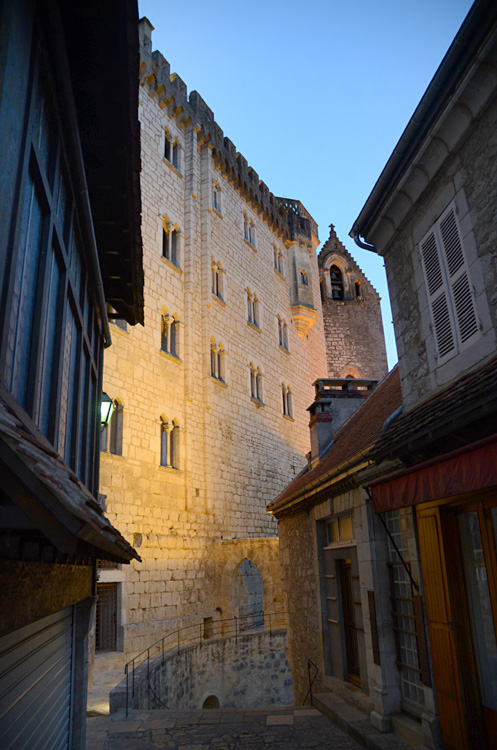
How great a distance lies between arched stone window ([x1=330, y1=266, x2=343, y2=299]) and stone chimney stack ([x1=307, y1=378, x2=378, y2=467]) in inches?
869

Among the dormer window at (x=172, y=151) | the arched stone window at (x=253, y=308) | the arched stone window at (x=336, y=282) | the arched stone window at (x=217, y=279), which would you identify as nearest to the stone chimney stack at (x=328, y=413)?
the arched stone window at (x=217, y=279)

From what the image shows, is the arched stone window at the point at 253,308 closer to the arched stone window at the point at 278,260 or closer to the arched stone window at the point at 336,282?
the arched stone window at the point at 278,260

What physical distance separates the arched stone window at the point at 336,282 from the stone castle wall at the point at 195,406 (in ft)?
26.7

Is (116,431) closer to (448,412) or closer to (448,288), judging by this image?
(448,288)

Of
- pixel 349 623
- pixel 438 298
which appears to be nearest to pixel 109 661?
pixel 349 623

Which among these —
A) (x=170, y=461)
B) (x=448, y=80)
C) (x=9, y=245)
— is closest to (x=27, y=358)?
(x=9, y=245)

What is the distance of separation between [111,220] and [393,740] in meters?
6.68

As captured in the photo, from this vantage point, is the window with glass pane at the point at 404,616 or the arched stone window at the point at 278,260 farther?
the arched stone window at the point at 278,260

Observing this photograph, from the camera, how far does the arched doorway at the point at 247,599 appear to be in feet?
58.3

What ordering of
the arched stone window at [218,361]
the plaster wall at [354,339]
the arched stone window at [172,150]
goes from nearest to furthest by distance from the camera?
the arched stone window at [218,361] → the arched stone window at [172,150] → the plaster wall at [354,339]

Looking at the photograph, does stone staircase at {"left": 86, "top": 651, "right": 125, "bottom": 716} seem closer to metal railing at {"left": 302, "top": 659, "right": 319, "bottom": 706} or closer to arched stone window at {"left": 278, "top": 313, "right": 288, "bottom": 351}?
metal railing at {"left": 302, "top": 659, "right": 319, "bottom": 706}

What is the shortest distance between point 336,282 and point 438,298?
28.8 metres

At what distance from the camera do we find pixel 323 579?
30.8 ft

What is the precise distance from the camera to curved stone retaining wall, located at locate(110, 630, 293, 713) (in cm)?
1167
